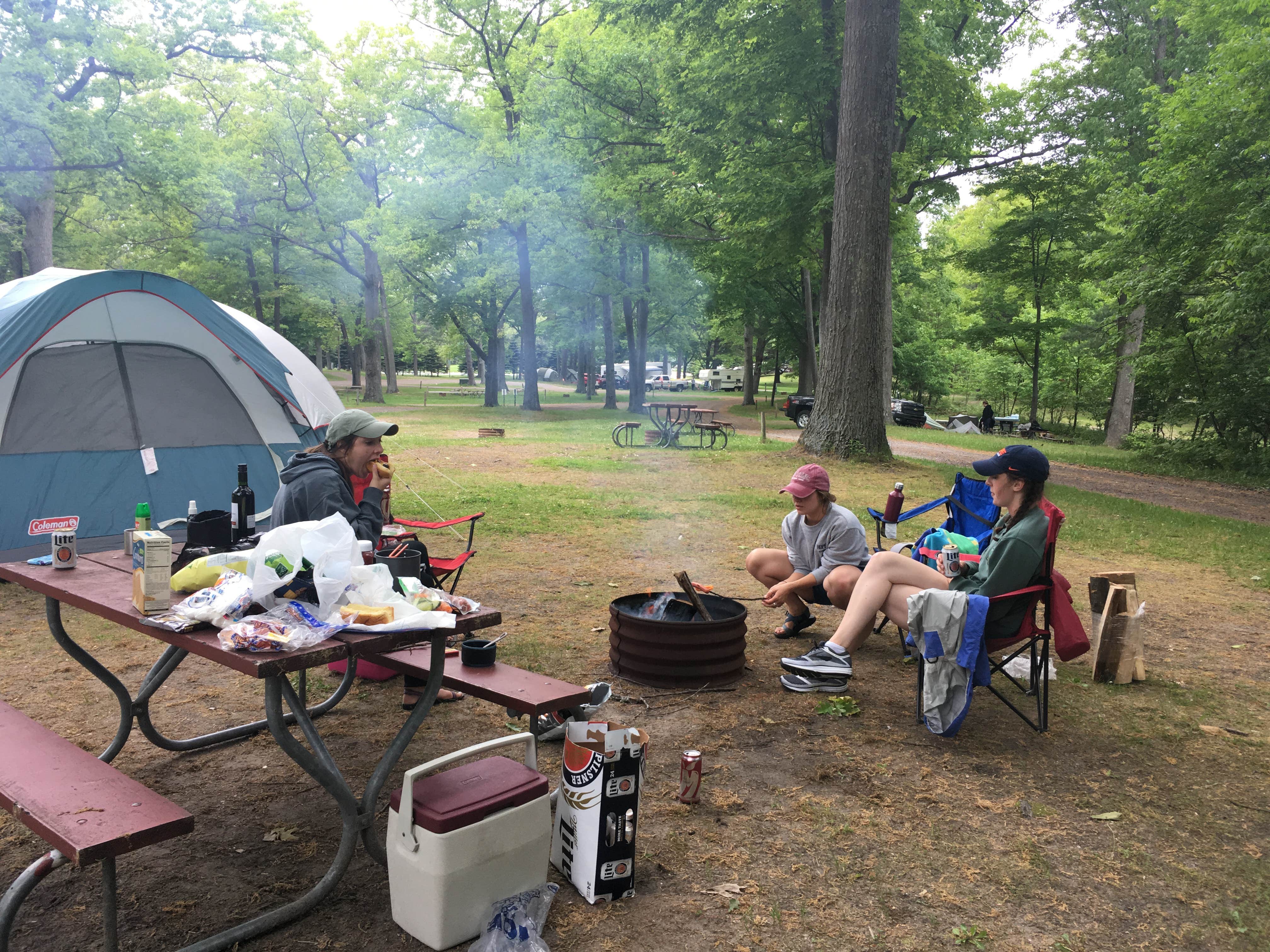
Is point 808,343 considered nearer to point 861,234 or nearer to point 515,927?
point 861,234

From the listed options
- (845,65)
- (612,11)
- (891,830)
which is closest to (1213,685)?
(891,830)

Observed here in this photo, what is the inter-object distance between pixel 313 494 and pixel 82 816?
5.04 feet

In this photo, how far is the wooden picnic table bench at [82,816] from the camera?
1905 mm

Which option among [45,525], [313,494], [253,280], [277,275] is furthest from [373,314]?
[313,494]

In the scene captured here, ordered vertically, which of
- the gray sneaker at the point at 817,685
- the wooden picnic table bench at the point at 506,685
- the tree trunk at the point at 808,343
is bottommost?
the gray sneaker at the point at 817,685

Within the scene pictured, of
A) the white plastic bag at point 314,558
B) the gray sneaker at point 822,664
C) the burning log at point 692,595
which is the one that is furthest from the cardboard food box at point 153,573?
the gray sneaker at point 822,664

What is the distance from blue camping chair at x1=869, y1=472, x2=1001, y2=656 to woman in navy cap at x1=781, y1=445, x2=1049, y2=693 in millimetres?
572

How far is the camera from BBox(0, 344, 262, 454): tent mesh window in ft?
19.5

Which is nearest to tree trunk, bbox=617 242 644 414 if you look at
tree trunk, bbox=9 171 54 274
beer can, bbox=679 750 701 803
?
tree trunk, bbox=9 171 54 274

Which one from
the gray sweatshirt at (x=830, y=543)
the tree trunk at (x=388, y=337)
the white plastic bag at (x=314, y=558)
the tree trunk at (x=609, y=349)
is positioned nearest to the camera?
the white plastic bag at (x=314, y=558)

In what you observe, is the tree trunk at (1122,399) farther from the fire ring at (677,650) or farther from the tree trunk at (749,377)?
the fire ring at (677,650)

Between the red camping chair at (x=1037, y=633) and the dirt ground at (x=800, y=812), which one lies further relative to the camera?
the red camping chair at (x=1037, y=633)

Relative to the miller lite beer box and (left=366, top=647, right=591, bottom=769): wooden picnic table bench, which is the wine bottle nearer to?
(left=366, top=647, right=591, bottom=769): wooden picnic table bench

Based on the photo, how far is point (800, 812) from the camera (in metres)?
3.00
